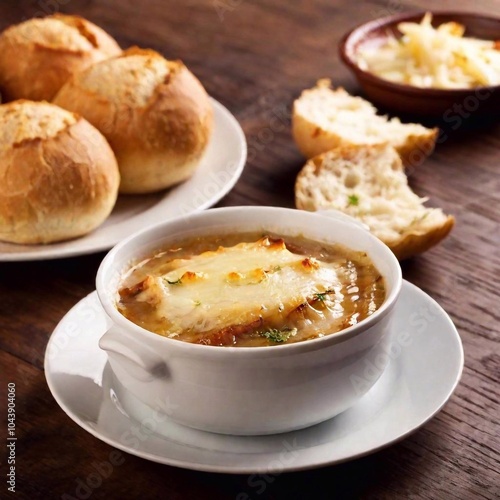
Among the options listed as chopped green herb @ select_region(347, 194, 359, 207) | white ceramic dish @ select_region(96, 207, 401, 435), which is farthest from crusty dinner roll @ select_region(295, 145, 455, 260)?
white ceramic dish @ select_region(96, 207, 401, 435)

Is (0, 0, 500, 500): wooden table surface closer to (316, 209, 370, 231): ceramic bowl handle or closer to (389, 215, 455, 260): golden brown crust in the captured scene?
(389, 215, 455, 260): golden brown crust

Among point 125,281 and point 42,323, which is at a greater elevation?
point 125,281

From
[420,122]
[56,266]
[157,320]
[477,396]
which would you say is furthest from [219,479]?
[420,122]

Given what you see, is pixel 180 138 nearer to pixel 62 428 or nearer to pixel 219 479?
pixel 62 428

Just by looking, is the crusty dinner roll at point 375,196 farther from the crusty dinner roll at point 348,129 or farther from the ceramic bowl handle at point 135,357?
the ceramic bowl handle at point 135,357

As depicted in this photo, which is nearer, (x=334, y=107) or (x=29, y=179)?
(x=29, y=179)

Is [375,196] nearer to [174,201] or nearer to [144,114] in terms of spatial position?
[174,201]

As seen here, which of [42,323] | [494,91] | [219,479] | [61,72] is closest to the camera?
[219,479]
